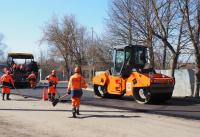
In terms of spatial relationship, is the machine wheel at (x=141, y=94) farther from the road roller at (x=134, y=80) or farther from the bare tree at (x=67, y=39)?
the bare tree at (x=67, y=39)

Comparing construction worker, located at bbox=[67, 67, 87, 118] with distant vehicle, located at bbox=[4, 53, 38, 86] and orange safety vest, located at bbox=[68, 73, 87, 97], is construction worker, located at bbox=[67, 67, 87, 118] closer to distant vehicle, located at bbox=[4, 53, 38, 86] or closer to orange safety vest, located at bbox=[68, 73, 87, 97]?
orange safety vest, located at bbox=[68, 73, 87, 97]

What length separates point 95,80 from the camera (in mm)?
14484

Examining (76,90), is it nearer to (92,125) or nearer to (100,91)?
(92,125)

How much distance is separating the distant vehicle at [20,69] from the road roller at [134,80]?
9986 mm

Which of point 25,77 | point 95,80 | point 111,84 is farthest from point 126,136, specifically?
point 25,77

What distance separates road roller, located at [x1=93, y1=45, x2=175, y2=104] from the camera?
1105 cm

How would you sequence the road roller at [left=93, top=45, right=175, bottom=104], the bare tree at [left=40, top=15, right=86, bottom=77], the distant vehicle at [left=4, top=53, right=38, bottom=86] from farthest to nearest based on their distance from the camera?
the bare tree at [left=40, top=15, right=86, bottom=77] → the distant vehicle at [left=4, top=53, right=38, bottom=86] → the road roller at [left=93, top=45, right=175, bottom=104]

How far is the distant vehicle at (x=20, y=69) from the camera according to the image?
72.4 feet

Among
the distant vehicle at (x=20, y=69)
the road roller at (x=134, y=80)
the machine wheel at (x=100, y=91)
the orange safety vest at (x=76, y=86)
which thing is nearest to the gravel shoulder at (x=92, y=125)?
the orange safety vest at (x=76, y=86)

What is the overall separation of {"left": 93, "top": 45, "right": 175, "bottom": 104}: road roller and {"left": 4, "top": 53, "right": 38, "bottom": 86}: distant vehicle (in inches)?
393

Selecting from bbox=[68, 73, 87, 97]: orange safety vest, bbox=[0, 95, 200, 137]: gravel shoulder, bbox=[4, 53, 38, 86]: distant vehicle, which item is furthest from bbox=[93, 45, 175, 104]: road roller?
bbox=[4, 53, 38, 86]: distant vehicle

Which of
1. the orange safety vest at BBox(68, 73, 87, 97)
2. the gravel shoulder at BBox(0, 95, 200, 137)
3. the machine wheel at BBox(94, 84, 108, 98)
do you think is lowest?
the gravel shoulder at BBox(0, 95, 200, 137)

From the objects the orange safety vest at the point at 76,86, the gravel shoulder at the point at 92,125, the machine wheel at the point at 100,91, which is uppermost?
the orange safety vest at the point at 76,86

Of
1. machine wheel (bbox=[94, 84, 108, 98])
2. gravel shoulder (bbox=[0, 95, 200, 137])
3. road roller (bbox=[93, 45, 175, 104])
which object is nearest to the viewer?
gravel shoulder (bbox=[0, 95, 200, 137])
